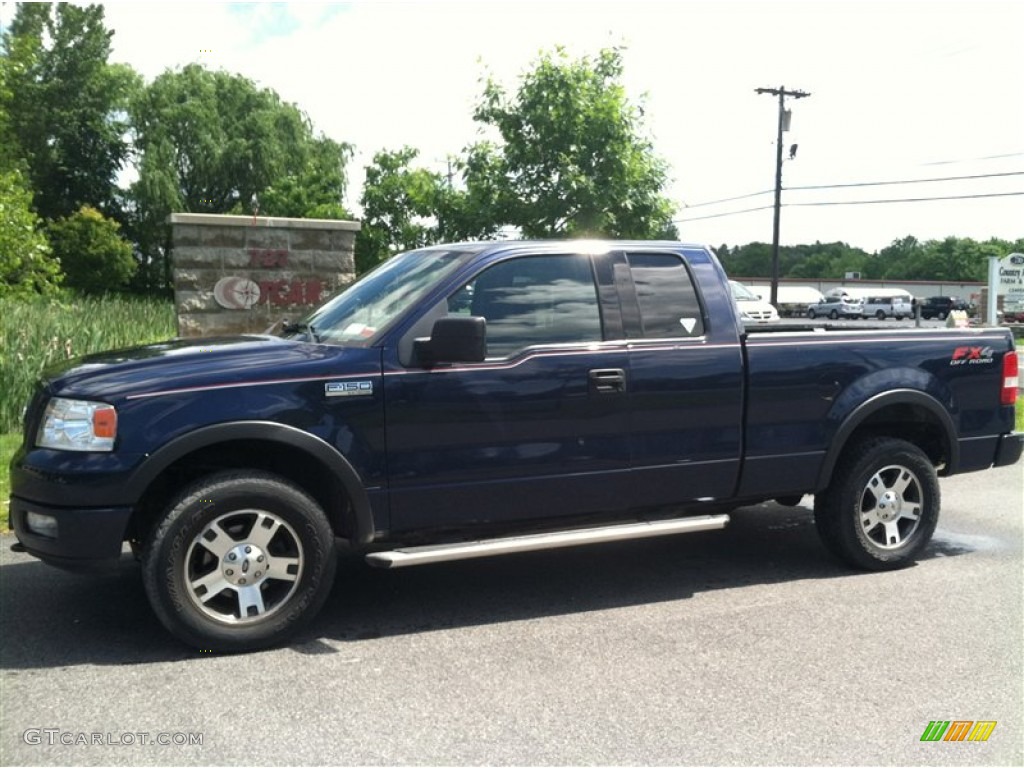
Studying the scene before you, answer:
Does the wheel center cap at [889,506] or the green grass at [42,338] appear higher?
the green grass at [42,338]

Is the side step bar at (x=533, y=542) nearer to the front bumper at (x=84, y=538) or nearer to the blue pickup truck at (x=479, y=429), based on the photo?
the blue pickup truck at (x=479, y=429)

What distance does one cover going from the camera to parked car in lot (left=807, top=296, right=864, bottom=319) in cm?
6500

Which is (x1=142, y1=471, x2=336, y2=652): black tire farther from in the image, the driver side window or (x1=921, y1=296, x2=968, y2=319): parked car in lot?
(x1=921, y1=296, x2=968, y2=319): parked car in lot

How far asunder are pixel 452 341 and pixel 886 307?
6542 cm

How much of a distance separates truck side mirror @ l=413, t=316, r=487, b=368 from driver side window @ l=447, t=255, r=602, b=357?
0.87 feet

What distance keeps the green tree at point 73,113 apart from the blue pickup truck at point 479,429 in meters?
49.0

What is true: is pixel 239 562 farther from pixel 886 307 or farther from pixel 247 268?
pixel 886 307

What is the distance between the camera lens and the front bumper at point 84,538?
434cm

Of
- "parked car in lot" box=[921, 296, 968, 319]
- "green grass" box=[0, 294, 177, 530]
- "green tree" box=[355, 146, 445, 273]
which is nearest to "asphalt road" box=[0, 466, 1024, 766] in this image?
"green grass" box=[0, 294, 177, 530]

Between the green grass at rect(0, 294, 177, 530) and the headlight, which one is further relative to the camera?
the green grass at rect(0, 294, 177, 530)

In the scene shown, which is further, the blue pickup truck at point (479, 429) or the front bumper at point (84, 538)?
the blue pickup truck at point (479, 429)

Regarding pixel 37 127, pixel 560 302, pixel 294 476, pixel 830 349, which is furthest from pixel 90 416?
pixel 37 127

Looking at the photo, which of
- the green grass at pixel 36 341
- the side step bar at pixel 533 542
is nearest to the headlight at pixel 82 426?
the side step bar at pixel 533 542

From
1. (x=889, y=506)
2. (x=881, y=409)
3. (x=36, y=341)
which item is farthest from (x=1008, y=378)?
(x=36, y=341)
